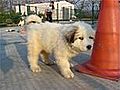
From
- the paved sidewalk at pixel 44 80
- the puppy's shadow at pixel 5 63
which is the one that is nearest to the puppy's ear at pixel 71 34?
the paved sidewalk at pixel 44 80

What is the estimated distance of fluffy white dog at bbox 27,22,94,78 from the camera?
6.69 metres

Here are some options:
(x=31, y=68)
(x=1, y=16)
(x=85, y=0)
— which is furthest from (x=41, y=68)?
(x=85, y=0)

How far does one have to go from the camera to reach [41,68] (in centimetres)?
832

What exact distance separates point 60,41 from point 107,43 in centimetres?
94

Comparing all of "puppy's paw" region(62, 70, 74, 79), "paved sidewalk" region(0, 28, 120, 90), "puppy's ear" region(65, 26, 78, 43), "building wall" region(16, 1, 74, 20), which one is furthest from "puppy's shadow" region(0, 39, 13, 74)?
"building wall" region(16, 1, 74, 20)

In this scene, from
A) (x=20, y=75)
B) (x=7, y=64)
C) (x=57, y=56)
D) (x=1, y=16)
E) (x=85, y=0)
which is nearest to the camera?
(x=57, y=56)

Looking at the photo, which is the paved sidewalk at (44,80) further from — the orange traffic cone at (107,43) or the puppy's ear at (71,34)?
the puppy's ear at (71,34)

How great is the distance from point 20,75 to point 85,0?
28409 mm

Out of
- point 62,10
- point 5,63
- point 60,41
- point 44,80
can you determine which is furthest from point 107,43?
point 62,10

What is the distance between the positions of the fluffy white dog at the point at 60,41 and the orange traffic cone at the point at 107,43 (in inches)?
22.5

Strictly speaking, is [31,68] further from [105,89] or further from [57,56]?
[105,89]

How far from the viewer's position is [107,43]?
292 inches

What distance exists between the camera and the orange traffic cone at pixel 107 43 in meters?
7.36

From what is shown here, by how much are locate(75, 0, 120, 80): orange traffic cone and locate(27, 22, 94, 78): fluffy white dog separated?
571 mm
